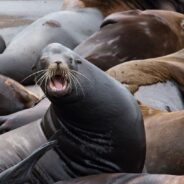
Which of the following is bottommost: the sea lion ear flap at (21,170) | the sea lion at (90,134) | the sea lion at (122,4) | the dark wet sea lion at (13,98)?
the sea lion at (122,4)

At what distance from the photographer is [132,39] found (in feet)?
27.9

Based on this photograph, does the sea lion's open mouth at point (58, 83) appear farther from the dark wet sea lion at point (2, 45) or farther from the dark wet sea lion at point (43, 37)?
the dark wet sea lion at point (2, 45)

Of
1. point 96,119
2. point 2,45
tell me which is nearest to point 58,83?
point 96,119

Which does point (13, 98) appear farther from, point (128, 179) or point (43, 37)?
point (128, 179)

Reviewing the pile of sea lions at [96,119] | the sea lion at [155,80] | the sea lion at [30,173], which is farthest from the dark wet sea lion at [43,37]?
the sea lion at [30,173]

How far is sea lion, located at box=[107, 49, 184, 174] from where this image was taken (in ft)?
18.8

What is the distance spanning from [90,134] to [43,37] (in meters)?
4.44

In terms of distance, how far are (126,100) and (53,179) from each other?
66 cm

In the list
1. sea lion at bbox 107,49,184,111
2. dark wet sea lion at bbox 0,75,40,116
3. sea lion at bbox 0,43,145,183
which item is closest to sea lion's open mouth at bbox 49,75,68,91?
sea lion at bbox 0,43,145,183

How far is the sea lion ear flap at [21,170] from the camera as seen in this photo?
4469 mm

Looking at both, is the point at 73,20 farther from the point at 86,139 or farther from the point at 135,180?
the point at 135,180

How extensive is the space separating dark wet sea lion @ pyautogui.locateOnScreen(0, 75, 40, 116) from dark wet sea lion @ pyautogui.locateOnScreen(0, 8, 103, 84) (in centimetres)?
152

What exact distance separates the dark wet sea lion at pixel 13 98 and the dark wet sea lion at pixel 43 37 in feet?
4.97

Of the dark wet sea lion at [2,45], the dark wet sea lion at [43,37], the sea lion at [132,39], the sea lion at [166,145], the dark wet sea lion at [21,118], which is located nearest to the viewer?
the sea lion at [166,145]
